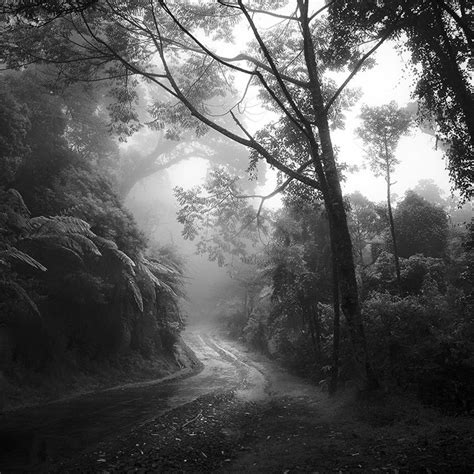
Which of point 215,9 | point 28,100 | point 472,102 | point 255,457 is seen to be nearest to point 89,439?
point 255,457

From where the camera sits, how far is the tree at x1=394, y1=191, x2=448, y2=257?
68.1ft

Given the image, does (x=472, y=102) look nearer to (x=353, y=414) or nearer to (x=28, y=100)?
(x=353, y=414)

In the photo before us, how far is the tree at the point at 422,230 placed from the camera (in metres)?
20.8

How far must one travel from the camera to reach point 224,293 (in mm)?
47344

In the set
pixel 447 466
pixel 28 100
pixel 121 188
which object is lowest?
pixel 447 466

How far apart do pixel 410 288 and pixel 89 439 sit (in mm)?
14836

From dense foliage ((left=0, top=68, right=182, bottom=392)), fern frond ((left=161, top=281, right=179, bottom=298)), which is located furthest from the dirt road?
fern frond ((left=161, top=281, right=179, bottom=298))

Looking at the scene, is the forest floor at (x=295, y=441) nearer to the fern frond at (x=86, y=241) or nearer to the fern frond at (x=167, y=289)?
the fern frond at (x=86, y=241)

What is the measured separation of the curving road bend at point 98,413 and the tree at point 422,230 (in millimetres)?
11378

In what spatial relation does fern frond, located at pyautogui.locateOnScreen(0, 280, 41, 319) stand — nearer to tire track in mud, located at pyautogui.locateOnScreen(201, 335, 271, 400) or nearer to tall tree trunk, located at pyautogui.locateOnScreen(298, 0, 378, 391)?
tire track in mud, located at pyautogui.locateOnScreen(201, 335, 271, 400)

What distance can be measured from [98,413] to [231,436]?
13.8 feet

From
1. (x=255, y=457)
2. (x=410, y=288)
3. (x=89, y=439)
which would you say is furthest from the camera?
(x=410, y=288)

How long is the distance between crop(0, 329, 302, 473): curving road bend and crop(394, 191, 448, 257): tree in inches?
448

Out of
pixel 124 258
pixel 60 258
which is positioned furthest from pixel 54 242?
pixel 124 258
